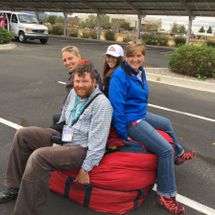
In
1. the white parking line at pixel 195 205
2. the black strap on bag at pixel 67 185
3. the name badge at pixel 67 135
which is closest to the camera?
the name badge at pixel 67 135

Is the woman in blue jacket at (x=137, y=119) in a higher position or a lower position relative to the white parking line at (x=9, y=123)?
higher

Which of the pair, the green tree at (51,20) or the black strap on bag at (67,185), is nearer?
the black strap on bag at (67,185)

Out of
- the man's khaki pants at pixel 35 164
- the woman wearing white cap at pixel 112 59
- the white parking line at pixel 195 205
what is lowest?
the white parking line at pixel 195 205

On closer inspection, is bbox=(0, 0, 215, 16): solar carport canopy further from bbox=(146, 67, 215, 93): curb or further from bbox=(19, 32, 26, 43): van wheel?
bbox=(146, 67, 215, 93): curb

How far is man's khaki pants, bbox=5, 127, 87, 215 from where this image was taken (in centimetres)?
335

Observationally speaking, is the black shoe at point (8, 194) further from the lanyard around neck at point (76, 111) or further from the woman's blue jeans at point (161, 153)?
the woman's blue jeans at point (161, 153)

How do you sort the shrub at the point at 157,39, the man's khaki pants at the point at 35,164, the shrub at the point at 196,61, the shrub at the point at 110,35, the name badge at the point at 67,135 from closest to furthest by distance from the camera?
the man's khaki pants at the point at 35,164, the name badge at the point at 67,135, the shrub at the point at 196,61, the shrub at the point at 157,39, the shrub at the point at 110,35

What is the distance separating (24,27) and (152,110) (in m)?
19.2

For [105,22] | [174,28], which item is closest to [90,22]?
[105,22]

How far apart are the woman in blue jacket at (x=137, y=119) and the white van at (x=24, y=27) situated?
22449 mm

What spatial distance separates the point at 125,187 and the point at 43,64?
11766mm

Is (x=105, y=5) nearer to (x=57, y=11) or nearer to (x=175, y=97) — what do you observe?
(x=57, y=11)

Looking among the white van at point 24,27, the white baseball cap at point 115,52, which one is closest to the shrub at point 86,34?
the white van at point 24,27

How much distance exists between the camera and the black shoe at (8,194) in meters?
3.87
